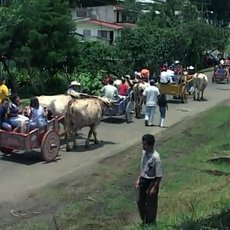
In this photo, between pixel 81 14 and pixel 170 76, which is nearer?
pixel 170 76

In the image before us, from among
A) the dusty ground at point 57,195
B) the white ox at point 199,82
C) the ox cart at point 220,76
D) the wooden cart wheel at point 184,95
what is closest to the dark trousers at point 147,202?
the dusty ground at point 57,195

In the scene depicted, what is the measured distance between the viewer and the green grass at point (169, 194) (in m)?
9.60

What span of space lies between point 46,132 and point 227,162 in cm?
456

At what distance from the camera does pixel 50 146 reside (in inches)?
561

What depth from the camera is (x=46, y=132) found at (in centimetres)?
1430

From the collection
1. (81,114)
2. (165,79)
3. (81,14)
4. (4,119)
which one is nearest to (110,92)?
(81,114)

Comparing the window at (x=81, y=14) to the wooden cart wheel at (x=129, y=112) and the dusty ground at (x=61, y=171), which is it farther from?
the dusty ground at (x=61, y=171)

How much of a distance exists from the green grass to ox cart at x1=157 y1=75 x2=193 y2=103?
7.91m

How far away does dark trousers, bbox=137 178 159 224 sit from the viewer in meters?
9.08

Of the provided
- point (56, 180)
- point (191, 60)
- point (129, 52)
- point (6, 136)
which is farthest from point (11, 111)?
point (191, 60)

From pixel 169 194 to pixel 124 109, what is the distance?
27.3 feet

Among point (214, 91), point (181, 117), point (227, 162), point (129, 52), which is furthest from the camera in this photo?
point (129, 52)

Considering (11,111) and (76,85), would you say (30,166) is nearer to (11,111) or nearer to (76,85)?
(11,111)

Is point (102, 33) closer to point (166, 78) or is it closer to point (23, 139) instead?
point (166, 78)
